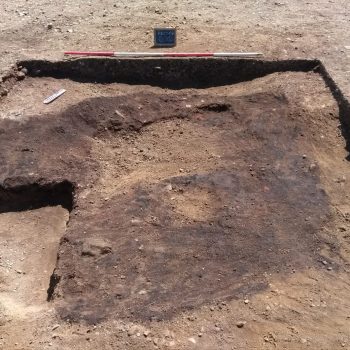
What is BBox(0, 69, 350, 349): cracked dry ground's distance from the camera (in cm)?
452

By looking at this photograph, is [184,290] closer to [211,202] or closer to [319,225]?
[211,202]

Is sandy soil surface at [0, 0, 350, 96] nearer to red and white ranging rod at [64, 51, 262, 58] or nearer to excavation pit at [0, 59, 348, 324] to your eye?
red and white ranging rod at [64, 51, 262, 58]

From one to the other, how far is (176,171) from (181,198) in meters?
0.59

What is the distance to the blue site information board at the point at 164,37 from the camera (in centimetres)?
771

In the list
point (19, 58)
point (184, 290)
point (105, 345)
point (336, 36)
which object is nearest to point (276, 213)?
point (184, 290)

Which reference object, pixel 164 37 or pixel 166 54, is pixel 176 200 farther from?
pixel 164 37

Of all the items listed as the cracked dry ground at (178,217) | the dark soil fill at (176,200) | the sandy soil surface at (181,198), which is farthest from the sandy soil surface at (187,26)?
the dark soil fill at (176,200)

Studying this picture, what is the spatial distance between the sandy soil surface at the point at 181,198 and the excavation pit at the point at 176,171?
0.07 ft

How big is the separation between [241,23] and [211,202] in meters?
4.05

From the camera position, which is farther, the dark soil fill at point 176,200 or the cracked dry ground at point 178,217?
the dark soil fill at point 176,200

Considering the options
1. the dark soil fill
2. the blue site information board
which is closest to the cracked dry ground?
the dark soil fill

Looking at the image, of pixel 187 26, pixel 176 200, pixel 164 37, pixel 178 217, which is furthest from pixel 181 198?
pixel 187 26

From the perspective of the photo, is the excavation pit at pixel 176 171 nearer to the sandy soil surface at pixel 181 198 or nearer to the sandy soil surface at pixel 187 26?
the sandy soil surface at pixel 181 198

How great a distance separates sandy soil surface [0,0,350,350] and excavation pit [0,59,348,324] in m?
0.02
